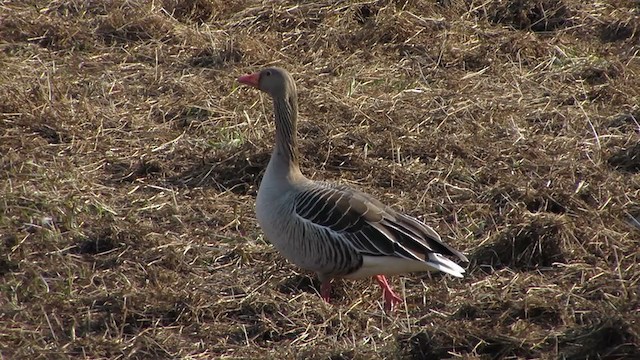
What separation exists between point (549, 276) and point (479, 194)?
122 cm

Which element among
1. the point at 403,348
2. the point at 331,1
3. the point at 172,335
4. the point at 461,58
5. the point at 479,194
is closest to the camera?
the point at 403,348

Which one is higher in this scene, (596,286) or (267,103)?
(596,286)

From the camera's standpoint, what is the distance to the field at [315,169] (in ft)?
20.8

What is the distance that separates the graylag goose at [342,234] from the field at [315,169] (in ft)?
0.72

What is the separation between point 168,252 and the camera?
722cm

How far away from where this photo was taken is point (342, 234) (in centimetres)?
680

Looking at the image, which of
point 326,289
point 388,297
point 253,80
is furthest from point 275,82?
point 388,297

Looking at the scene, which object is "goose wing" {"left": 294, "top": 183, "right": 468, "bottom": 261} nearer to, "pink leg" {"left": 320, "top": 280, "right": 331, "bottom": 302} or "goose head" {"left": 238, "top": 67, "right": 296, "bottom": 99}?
"pink leg" {"left": 320, "top": 280, "right": 331, "bottom": 302}

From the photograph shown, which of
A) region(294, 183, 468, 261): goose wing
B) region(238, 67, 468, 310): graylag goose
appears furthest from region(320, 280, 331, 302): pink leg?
region(294, 183, 468, 261): goose wing

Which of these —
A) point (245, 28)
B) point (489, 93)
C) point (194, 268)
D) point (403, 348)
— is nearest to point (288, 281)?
point (194, 268)

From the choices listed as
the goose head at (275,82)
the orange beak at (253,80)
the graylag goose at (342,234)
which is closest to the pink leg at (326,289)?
the graylag goose at (342,234)

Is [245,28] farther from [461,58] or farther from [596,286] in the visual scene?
[596,286]

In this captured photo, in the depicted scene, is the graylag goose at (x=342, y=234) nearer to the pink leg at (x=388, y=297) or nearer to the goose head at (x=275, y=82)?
the pink leg at (x=388, y=297)

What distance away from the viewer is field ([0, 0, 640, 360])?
6.34 m
